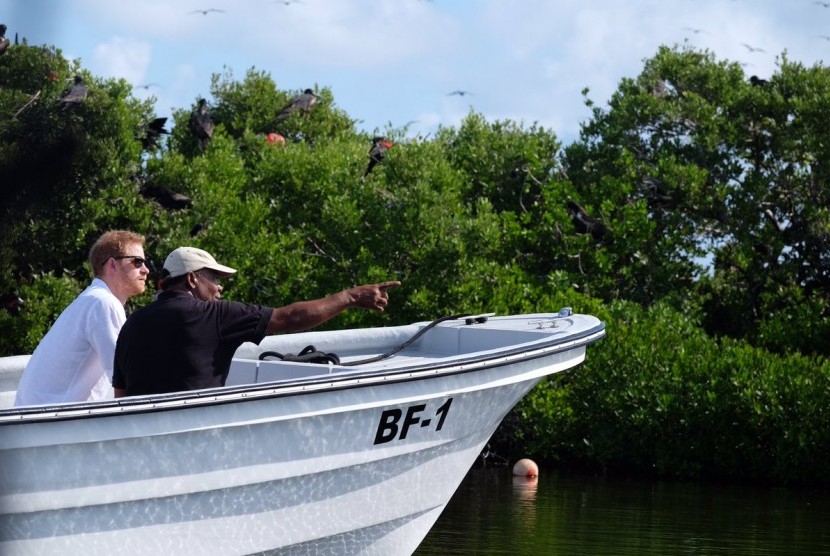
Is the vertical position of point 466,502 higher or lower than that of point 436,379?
lower

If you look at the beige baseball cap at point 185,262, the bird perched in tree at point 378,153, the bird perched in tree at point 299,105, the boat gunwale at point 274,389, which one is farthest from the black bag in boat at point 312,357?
the bird perched in tree at point 299,105

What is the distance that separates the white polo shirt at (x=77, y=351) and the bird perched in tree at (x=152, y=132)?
16109 mm

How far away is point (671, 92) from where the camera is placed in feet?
74.4

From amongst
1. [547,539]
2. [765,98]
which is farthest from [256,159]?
[547,539]

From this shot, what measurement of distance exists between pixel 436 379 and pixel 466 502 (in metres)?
7.29

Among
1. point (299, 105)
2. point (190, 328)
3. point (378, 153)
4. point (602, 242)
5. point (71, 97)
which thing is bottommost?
point (190, 328)

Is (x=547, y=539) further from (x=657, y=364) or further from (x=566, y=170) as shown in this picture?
(x=566, y=170)

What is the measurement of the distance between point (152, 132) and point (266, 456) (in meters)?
16.6

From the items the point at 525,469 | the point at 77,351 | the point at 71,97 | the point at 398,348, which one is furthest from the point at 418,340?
the point at 525,469

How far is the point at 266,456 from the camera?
18.4ft

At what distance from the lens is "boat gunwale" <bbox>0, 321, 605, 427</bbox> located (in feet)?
15.8

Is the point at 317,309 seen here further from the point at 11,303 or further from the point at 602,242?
the point at 602,242

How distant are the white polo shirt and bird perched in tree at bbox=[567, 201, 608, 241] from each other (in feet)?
49.3

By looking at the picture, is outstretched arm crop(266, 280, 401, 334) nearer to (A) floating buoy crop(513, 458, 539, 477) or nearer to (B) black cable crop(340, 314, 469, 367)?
(B) black cable crop(340, 314, 469, 367)
